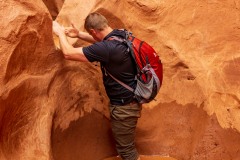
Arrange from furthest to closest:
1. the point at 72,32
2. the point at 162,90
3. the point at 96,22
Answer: the point at 162,90, the point at 72,32, the point at 96,22

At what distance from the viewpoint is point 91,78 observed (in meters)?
3.15

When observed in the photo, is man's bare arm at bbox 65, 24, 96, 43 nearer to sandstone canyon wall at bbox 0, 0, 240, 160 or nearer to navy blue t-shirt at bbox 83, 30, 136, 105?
sandstone canyon wall at bbox 0, 0, 240, 160

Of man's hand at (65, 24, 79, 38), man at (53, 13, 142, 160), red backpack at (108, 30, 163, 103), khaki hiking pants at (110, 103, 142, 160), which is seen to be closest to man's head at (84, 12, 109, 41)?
man at (53, 13, 142, 160)

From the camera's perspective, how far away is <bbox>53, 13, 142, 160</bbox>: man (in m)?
2.51

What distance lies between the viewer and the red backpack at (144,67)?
261 cm

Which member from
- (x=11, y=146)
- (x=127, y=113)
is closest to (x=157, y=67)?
(x=127, y=113)

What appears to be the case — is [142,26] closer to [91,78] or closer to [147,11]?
[147,11]

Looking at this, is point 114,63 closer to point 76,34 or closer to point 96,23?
point 96,23

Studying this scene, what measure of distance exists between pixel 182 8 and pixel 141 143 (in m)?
1.35

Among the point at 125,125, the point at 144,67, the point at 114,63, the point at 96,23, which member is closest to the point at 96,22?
the point at 96,23

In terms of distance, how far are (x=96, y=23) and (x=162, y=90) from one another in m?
1.17

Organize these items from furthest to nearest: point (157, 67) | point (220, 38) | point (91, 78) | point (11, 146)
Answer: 1. point (220, 38)
2. point (91, 78)
3. point (157, 67)
4. point (11, 146)

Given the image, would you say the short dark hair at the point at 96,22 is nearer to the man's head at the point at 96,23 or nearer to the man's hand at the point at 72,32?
the man's head at the point at 96,23

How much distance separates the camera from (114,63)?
2.57 meters
